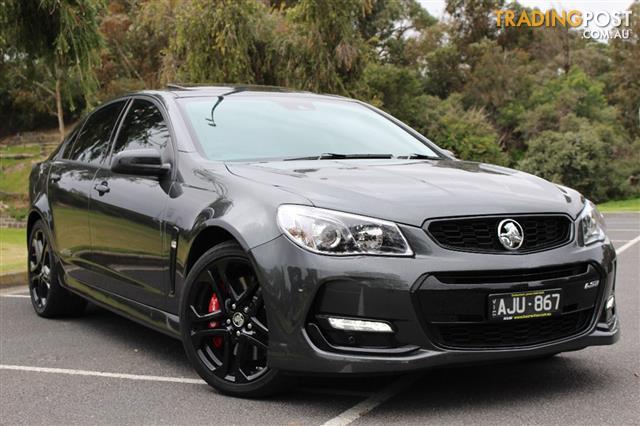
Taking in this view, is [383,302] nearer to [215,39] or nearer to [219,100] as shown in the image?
[219,100]

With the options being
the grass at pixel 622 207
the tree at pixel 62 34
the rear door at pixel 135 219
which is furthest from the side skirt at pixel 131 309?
the grass at pixel 622 207

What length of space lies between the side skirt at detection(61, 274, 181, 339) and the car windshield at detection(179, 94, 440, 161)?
0.92 meters

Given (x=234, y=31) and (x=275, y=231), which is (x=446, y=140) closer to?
(x=234, y=31)

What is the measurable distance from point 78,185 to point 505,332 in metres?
3.42

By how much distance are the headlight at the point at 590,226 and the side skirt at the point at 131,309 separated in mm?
2103

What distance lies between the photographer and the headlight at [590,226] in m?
4.33

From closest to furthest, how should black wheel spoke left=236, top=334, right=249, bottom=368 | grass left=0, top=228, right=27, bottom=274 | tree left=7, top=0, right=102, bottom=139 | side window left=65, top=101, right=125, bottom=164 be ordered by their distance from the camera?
black wheel spoke left=236, top=334, right=249, bottom=368, side window left=65, top=101, right=125, bottom=164, grass left=0, top=228, right=27, bottom=274, tree left=7, top=0, right=102, bottom=139

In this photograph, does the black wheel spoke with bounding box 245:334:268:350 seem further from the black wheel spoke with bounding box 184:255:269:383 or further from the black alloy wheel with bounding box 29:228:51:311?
the black alloy wheel with bounding box 29:228:51:311

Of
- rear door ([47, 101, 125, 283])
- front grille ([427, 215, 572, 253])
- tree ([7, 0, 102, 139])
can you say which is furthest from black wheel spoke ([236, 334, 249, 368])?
tree ([7, 0, 102, 139])

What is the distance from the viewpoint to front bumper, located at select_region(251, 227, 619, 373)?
3.85 m


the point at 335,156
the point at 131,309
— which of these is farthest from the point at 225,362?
the point at 335,156

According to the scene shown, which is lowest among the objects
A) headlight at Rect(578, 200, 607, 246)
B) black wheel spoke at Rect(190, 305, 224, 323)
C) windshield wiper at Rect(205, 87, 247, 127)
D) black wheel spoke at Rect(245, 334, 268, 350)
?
black wheel spoke at Rect(245, 334, 268, 350)

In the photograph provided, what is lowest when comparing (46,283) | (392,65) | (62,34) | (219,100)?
(392,65)

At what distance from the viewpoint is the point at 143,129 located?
573 centimetres
